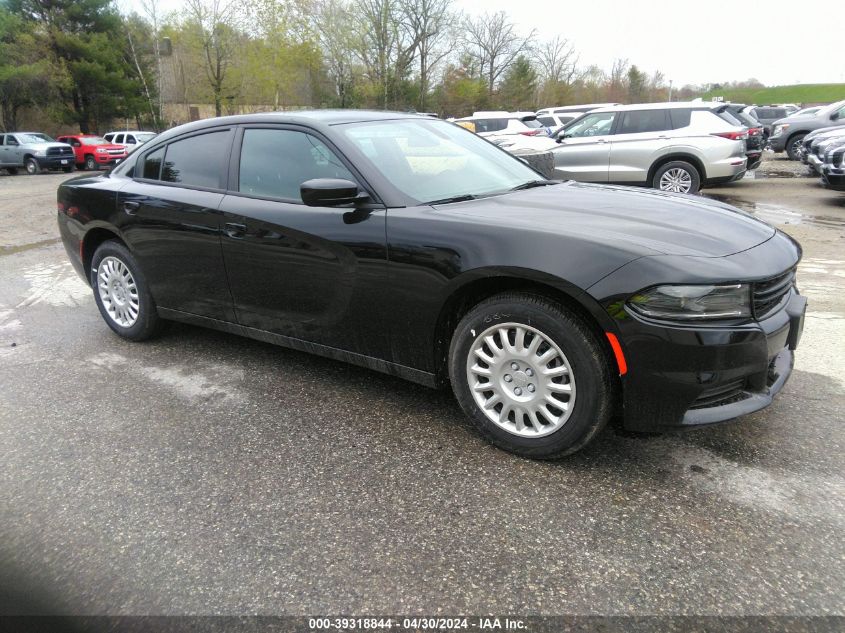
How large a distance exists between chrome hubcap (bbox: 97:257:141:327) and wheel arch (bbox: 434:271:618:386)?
2541 mm

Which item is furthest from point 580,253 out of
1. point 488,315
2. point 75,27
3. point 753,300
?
point 75,27

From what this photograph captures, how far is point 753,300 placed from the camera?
2.50 m

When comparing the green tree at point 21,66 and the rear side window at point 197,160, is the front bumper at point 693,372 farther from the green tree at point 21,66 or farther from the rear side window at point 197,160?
the green tree at point 21,66

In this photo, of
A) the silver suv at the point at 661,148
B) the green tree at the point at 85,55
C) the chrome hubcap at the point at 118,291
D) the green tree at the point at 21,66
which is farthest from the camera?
the green tree at the point at 85,55

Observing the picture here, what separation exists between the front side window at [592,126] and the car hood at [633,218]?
9118mm

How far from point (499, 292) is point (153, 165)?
2828 mm

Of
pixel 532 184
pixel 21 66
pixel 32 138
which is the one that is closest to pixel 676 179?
pixel 532 184

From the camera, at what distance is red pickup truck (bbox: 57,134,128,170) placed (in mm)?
26750

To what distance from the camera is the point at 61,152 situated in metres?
26.5

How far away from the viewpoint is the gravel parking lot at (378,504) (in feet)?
6.75

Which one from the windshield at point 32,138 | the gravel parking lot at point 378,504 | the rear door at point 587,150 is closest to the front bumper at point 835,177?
the rear door at point 587,150

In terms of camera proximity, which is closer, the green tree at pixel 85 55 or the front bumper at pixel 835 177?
the front bumper at pixel 835 177

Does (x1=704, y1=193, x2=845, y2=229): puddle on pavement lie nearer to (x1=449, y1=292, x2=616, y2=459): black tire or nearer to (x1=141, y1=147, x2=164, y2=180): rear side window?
(x1=449, y1=292, x2=616, y2=459): black tire

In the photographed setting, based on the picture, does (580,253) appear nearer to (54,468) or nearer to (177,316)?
(54,468)
